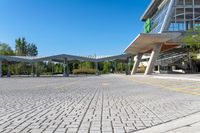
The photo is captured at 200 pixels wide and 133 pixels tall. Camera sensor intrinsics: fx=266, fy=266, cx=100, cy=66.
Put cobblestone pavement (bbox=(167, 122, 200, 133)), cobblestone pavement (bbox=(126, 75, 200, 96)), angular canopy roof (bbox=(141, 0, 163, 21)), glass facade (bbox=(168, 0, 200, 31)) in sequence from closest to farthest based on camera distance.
A: cobblestone pavement (bbox=(167, 122, 200, 133)) → cobblestone pavement (bbox=(126, 75, 200, 96)) → glass facade (bbox=(168, 0, 200, 31)) → angular canopy roof (bbox=(141, 0, 163, 21))

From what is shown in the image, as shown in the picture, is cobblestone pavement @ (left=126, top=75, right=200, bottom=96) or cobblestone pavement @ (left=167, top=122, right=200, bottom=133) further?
cobblestone pavement @ (left=126, top=75, right=200, bottom=96)

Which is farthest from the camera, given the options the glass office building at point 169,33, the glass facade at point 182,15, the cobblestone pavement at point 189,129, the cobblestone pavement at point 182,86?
the glass facade at point 182,15

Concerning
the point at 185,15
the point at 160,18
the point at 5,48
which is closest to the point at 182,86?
the point at 160,18

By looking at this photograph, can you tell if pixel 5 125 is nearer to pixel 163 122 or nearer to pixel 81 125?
pixel 81 125

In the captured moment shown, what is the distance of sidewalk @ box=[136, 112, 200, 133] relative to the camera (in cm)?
536

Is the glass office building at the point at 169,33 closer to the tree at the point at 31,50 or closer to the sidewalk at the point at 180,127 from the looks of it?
the sidewalk at the point at 180,127

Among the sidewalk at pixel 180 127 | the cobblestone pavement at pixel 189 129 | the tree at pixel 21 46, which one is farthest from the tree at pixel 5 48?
the cobblestone pavement at pixel 189 129

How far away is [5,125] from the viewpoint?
19.8 ft

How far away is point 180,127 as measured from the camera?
564cm

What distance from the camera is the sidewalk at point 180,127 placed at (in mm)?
5355

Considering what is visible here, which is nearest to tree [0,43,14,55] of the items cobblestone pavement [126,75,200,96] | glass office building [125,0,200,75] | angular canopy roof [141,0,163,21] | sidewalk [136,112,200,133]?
angular canopy roof [141,0,163,21]

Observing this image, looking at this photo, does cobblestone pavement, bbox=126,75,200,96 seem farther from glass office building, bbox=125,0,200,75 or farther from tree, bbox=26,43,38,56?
tree, bbox=26,43,38,56

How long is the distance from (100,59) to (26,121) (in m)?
60.2

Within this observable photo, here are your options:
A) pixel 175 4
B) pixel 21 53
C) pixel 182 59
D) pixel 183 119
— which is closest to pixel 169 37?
pixel 175 4
